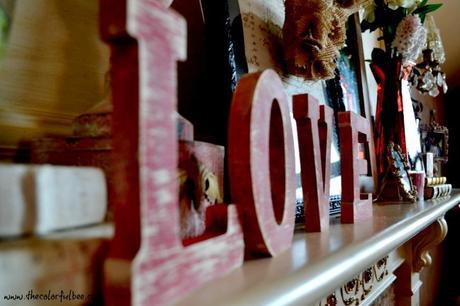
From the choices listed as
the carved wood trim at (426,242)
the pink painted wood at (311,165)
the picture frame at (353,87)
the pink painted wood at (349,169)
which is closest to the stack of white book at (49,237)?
the pink painted wood at (311,165)

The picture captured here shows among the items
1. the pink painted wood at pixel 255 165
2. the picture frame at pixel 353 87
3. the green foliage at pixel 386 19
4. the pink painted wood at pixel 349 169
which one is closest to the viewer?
the pink painted wood at pixel 255 165

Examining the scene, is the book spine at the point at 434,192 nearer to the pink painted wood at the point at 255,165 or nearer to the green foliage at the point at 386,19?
the green foliage at the point at 386,19

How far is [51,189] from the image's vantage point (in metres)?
0.30

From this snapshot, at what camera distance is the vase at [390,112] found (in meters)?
1.37

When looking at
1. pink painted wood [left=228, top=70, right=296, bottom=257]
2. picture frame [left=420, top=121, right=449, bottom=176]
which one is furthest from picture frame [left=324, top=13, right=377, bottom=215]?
picture frame [left=420, top=121, right=449, bottom=176]

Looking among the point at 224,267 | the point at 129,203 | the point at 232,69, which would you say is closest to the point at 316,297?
the point at 224,267

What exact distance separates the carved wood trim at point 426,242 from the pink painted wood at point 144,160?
55.9 inches

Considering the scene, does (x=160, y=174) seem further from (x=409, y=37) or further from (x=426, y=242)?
(x=426, y=242)

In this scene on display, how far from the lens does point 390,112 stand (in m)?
1.38

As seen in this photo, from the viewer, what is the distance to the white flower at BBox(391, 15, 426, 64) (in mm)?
1339

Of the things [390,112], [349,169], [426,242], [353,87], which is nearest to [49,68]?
[349,169]

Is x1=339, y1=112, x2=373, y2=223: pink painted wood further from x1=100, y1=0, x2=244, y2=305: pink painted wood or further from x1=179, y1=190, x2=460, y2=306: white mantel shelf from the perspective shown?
x1=100, y1=0, x2=244, y2=305: pink painted wood

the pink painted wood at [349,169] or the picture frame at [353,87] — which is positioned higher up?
the picture frame at [353,87]

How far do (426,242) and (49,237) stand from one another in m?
1.51
